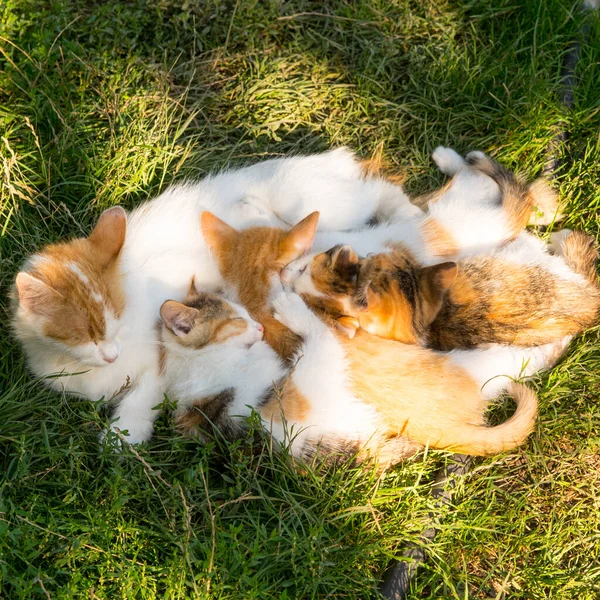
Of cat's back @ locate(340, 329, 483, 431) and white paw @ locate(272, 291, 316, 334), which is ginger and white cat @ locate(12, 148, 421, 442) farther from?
cat's back @ locate(340, 329, 483, 431)

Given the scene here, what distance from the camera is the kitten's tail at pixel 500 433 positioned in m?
3.06

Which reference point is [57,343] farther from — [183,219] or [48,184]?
[48,184]

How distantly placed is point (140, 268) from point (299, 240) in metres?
0.83

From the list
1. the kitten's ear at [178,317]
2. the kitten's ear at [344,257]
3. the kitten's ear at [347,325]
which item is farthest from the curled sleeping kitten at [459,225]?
the kitten's ear at [178,317]

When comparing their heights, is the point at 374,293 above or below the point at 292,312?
above

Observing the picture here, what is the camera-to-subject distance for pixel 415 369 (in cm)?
311

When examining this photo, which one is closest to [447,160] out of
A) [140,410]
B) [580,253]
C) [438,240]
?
[438,240]

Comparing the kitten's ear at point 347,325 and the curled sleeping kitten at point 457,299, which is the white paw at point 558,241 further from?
the kitten's ear at point 347,325

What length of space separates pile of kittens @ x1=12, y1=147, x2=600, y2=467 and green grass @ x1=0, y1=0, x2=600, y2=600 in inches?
7.5

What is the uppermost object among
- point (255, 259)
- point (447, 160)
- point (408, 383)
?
point (447, 160)

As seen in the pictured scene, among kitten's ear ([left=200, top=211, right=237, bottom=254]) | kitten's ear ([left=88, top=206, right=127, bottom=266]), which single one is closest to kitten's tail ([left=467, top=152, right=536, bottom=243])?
kitten's ear ([left=200, top=211, right=237, bottom=254])

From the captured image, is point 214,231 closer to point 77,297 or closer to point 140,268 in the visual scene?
point 140,268

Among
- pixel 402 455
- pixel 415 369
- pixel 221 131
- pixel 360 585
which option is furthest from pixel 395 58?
pixel 360 585

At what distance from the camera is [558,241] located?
145 inches
